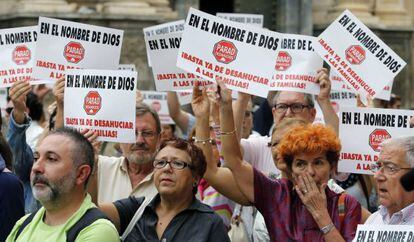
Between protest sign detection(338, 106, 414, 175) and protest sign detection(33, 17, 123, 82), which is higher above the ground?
protest sign detection(33, 17, 123, 82)

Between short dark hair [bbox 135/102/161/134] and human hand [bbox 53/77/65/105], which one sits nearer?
human hand [bbox 53/77/65/105]

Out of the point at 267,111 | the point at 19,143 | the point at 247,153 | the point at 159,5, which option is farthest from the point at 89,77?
the point at 159,5

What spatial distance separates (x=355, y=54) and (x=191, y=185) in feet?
7.20

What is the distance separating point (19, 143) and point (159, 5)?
11.8 meters

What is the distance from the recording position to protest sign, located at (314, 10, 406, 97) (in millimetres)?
9102

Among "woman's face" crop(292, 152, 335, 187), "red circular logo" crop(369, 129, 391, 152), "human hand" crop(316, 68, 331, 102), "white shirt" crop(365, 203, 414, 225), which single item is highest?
"human hand" crop(316, 68, 331, 102)

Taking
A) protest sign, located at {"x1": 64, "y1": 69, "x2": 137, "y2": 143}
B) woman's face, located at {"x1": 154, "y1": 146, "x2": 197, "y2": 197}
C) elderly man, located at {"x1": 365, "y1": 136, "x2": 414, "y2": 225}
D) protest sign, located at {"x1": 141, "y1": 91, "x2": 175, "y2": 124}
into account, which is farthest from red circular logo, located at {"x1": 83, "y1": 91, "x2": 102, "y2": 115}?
protest sign, located at {"x1": 141, "y1": 91, "x2": 175, "y2": 124}

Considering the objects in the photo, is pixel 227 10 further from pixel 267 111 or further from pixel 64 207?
pixel 64 207

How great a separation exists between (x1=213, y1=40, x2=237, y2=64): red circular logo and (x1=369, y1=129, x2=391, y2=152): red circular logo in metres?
0.98

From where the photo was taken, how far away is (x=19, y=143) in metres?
8.53

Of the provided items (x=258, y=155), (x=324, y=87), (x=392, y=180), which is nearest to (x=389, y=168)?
(x=392, y=180)

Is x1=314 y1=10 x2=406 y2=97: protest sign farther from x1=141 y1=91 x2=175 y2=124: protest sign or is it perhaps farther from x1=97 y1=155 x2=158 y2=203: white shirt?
x1=141 y1=91 x2=175 y2=124: protest sign

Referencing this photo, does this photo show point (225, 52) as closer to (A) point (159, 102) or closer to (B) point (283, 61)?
(B) point (283, 61)

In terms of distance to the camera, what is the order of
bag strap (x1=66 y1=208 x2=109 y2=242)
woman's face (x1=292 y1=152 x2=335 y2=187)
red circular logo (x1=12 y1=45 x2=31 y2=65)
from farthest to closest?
1. red circular logo (x1=12 y1=45 x2=31 y2=65)
2. woman's face (x1=292 y1=152 x2=335 y2=187)
3. bag strap (x1=66 y1=208 x2=109 y2=242)
